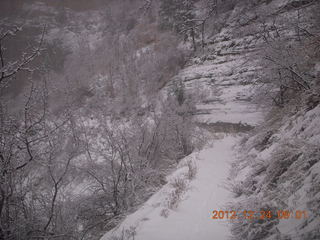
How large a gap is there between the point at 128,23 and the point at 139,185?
38.7m

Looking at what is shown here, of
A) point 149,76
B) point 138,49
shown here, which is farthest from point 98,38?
point 149,76

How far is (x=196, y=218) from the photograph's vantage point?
2699 millimetres

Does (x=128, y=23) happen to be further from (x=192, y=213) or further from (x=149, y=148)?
(x=192, y=213)
